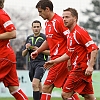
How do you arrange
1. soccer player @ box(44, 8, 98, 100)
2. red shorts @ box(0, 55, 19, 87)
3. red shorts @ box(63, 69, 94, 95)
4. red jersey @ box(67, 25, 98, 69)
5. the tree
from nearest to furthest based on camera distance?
red jersey @ box(67, 25, 98, 69)
soccer player @ box(44, 8, 98, 100)
red shorts @ box(63, 69, 94, 95)
red shorts @ box(0, 55, 19, 87)
the tree

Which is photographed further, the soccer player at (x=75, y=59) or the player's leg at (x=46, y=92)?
the player's leg at (x=46, y=92)

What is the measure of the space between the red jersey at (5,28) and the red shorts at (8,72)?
0.12 metres

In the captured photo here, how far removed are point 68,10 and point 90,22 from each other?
149ft

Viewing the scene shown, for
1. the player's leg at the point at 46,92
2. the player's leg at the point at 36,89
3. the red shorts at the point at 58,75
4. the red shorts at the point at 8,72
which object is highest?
the red shorts at the point at 8,72

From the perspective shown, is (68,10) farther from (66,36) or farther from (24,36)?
(24,36)

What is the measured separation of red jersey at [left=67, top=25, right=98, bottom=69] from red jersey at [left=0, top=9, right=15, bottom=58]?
1.14 meters

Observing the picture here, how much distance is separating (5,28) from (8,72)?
901mm

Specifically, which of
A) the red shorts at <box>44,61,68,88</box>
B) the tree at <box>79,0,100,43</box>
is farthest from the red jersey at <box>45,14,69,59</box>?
the tree at <box>79,0,100,43</box>

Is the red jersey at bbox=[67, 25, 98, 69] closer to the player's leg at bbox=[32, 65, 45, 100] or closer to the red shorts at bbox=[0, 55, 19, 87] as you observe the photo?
the red shorts at bbox=[0, 55, 19, 87]

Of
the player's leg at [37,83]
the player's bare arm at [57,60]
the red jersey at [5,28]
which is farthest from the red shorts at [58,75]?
the player's leg at [37,83]

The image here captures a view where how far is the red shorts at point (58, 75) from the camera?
36.4 feet

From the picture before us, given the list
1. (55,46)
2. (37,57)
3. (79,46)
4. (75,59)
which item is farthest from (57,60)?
(37,57)

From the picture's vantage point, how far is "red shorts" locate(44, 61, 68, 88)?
11094 mm

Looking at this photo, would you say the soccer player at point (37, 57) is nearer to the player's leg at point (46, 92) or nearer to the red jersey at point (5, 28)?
the player's leg at point (46, 92)
